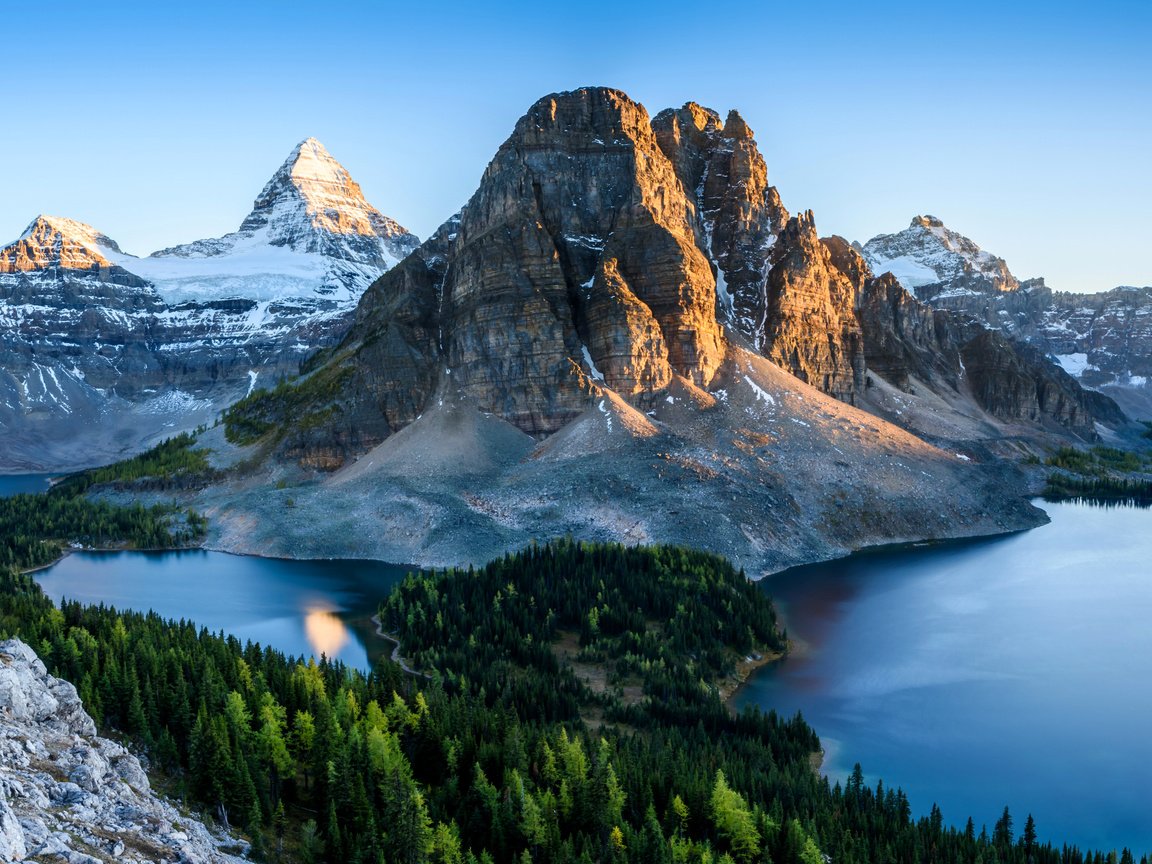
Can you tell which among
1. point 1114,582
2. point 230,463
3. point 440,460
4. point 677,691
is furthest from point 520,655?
point 230,463

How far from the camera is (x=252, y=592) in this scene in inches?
3944

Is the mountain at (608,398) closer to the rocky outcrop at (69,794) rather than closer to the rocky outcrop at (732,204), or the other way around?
the rocky outcrop at (732,204)

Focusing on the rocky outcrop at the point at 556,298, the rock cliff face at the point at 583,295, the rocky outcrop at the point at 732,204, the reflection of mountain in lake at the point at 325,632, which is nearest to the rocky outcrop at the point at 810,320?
the rock cliff face at the point at 583,295

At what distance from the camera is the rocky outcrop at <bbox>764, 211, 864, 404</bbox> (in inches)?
6407

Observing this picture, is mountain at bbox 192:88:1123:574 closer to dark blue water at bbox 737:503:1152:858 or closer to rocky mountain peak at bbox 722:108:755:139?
rocky mountain peak at bbox 722:108:755:139

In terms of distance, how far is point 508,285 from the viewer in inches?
5719

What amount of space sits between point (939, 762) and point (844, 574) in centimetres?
4824

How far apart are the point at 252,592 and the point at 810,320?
108990 mm

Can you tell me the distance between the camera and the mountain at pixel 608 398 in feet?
387

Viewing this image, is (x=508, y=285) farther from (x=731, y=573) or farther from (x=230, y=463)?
(x=731, y=573)

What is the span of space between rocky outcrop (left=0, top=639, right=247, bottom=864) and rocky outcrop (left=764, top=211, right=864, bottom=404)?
137362mm

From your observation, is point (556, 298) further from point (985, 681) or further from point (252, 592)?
point (985, 681)

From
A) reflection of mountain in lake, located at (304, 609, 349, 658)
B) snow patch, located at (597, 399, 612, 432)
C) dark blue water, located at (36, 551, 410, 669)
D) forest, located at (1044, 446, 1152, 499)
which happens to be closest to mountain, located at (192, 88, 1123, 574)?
snow patch, located at (597, 399, 612, 432)

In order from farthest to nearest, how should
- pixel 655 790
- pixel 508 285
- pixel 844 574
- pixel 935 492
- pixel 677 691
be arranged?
pixel 508 285 < pixel 935 492 < pixel 844 574 < pixel 677 691 < pixel 655 790
